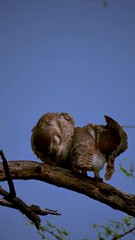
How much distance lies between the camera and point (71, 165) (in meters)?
1.97

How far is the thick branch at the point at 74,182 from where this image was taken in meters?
1.85

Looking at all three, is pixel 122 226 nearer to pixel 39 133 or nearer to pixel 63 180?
pixel 63 180

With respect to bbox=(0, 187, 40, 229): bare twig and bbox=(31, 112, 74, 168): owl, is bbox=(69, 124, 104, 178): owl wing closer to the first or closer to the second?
bbox=(31, 112, 74, 168): owl

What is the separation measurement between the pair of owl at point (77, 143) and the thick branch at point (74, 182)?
0.05m

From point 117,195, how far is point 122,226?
316 millimetres

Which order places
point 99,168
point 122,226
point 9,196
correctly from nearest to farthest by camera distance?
point 9,196
point 99,168
point 122,226

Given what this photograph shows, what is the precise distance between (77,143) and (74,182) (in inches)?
7.8

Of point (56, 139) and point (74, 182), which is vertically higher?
point (56, 139)

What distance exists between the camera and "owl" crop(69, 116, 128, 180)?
1.92 metres

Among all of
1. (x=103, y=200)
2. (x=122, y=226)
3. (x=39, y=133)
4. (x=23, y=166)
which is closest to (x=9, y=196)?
(x=23, y=166)

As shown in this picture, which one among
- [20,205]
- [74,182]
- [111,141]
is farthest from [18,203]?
[111,141]

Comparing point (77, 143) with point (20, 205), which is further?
point (77, 143)

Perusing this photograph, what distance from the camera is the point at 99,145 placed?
78.7 inches

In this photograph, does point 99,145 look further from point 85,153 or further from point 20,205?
point 20,205
